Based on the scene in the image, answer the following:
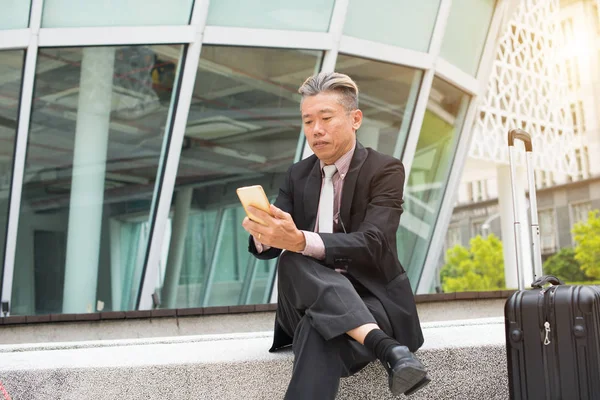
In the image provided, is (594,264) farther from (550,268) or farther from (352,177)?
(352,177)

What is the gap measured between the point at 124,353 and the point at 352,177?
1.26 metres

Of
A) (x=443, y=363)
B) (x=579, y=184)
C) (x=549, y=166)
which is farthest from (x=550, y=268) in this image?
(x=443, y=363)

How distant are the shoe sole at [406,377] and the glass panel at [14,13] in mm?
7329

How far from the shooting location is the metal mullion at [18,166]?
8930 mm

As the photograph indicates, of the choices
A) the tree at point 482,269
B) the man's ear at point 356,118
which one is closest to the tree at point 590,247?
the tree at point 482,269

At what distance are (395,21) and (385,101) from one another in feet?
3.52

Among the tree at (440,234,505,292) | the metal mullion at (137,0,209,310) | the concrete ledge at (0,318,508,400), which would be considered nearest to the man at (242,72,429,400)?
the concrete ledge at (0,318,508,400)

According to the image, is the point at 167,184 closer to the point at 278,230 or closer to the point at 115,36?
the point at 115,36

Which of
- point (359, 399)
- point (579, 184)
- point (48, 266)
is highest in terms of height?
point (579, 184)

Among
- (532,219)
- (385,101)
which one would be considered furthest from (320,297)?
(385,101)

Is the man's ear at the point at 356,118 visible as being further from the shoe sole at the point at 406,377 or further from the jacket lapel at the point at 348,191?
the shoe sole at the point at 406,377

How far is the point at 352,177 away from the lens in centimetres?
349

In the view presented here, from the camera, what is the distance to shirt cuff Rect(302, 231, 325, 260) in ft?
10.4

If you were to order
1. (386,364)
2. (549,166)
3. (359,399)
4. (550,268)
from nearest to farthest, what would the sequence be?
1. (386,364)
2. (359,399)
3. (549,166)
4. (550,268)
